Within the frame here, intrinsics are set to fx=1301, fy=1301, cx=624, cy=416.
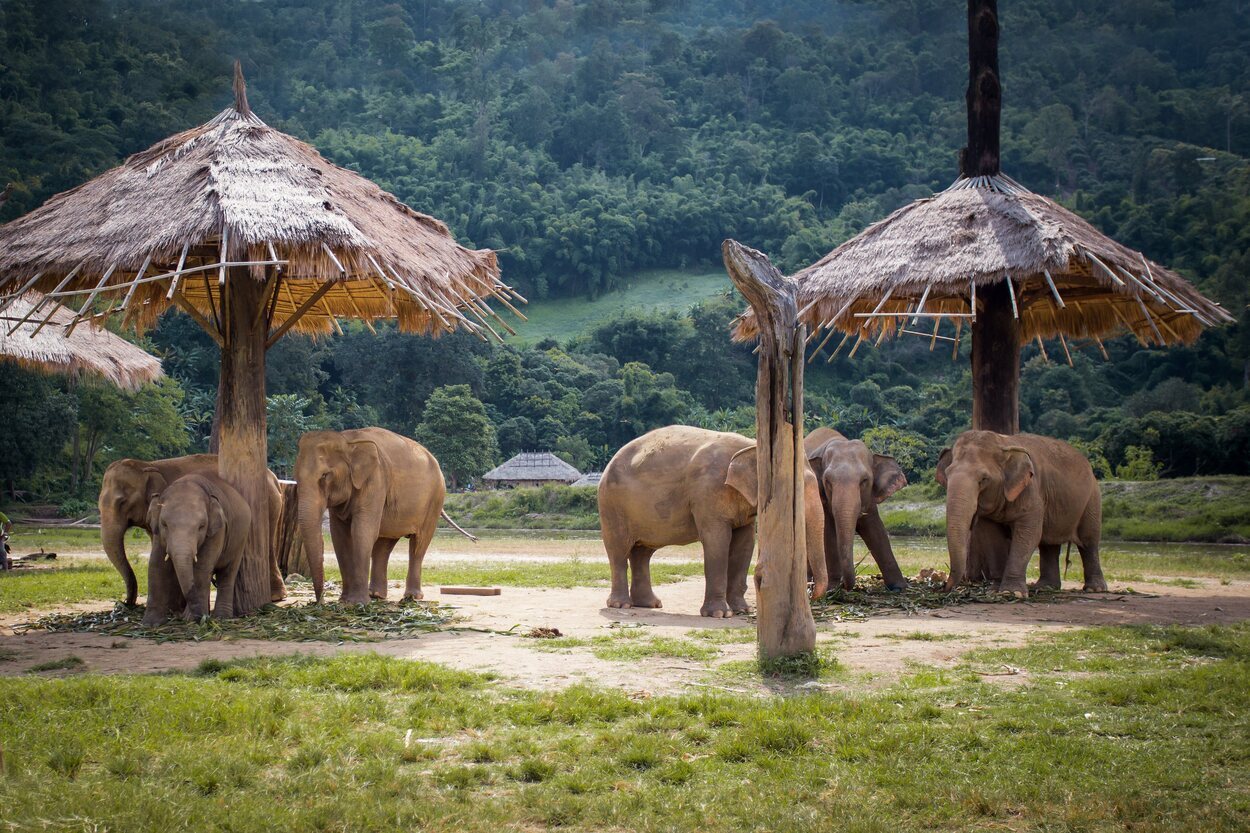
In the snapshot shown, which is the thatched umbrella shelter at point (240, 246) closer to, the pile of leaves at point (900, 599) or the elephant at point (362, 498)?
the elephant at point (362, 498)

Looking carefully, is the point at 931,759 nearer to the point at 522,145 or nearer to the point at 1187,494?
the point at 1187,494

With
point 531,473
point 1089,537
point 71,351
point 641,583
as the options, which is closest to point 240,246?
point 641,583

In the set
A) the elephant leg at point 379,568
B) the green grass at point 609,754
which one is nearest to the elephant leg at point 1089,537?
the green grass at point 609,754

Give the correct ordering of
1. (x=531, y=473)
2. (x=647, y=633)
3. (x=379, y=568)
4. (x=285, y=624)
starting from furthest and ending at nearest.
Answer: (x=531, y=473)
(x=379, y=568)
(x=285, y=624)
(x=647, y=633)

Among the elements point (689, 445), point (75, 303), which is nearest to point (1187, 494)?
point (689, 445)

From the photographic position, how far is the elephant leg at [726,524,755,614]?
13.6 m

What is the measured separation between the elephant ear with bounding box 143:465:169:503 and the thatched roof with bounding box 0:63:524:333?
1.83 m

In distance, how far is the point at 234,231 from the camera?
482 inches

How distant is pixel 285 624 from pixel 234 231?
3712mm

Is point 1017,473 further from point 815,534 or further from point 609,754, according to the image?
point 609,754

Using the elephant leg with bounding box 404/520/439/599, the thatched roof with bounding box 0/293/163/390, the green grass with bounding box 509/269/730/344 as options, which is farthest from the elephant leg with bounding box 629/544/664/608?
the green grass with bounding box 509/269/730/344

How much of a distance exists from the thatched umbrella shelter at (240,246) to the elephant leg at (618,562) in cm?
257

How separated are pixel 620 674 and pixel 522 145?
122507mm

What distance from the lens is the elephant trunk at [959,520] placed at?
1396 centimetres
